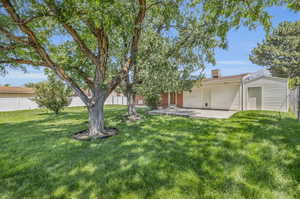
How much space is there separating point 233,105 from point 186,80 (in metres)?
5.26

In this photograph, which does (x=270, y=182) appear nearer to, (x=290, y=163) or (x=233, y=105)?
(x=290, y=163)

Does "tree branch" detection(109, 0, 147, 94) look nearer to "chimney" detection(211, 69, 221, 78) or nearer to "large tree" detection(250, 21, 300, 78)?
"chimney" detection(211, 69, 221, 78)

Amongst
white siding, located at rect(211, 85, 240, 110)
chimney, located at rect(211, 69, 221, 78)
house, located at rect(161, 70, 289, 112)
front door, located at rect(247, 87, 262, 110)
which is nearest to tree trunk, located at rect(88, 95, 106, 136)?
house, located at rect(161, 70, 289, 112)

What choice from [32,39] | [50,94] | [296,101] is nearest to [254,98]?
[296,101]

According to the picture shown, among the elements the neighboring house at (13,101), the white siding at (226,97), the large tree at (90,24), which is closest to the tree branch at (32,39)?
the large tree at (90,24)

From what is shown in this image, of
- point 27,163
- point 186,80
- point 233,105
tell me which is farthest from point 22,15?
point 233,105

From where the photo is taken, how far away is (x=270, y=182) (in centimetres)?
208

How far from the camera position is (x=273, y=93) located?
9.45 metres

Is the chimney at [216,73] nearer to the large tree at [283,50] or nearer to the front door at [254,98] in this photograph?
the front door at [254,98]

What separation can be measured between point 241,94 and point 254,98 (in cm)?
85

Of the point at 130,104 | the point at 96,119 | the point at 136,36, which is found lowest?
the point at 96,119

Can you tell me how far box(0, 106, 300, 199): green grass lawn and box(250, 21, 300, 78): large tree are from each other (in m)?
21.7

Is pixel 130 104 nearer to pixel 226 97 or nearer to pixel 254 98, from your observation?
pixel 226 97

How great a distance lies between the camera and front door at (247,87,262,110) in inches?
398
